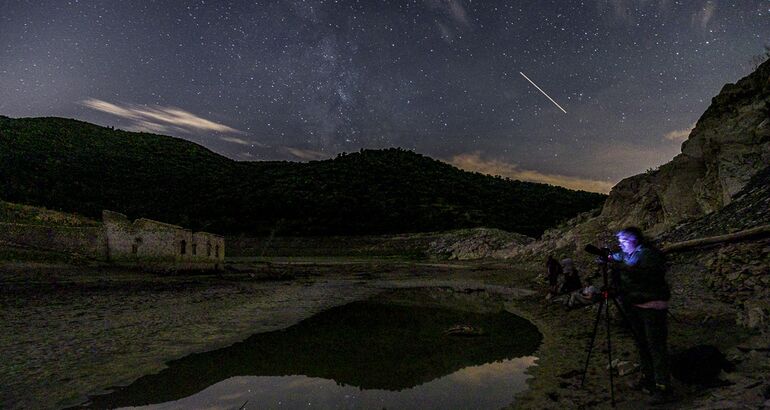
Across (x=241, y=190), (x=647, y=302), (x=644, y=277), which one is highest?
(x=241, y=190)

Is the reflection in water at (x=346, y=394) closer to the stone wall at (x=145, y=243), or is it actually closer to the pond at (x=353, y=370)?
the pond at (x=353, y=370)

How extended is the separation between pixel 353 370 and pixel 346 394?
1.11 m

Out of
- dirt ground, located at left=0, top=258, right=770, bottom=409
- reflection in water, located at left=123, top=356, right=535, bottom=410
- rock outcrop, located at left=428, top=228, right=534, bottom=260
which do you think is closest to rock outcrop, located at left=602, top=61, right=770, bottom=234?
dirt ground, located at left=0, top=258, right=770, bottom=409

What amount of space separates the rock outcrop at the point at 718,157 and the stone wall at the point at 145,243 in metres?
31.9

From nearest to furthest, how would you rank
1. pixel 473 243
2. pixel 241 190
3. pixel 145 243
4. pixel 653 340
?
pixel 653 340 < pixel 145 243 < pixel 473 243 < pixel 241 190

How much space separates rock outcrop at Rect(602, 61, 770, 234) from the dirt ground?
899 centimetres

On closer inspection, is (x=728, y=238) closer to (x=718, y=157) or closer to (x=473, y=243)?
(x=718, y=157)

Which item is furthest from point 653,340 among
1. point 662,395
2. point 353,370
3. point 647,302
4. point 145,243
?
point 145,243

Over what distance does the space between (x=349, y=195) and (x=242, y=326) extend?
75.9 meters

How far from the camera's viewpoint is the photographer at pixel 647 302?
5105 millimetres

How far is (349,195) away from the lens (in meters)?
86.4

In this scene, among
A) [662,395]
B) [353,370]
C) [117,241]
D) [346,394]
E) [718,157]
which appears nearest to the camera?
[662,395]

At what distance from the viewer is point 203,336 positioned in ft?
31.4

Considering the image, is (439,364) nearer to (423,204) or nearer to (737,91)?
(737,91)
